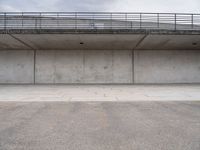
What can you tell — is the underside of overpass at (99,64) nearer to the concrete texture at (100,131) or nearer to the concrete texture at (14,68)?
the concrete texture at (14,68)

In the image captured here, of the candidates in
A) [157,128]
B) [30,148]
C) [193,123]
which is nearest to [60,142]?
[30,148]

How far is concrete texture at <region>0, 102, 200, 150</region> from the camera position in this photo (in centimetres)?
321

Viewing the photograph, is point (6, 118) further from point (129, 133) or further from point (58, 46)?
point (58, 46)

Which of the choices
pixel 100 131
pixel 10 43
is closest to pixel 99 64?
pixel 10 43

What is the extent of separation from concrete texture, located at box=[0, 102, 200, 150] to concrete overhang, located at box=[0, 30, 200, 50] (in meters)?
9.51

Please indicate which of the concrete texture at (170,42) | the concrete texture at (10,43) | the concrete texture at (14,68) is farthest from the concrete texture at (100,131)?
the concrete texture at (14,68)

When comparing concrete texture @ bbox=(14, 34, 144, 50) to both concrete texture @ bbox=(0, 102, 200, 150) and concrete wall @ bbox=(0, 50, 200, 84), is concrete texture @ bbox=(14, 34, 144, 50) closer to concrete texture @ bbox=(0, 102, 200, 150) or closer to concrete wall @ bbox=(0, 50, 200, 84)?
concrete wall @ bbox=(0, 50, 200, 84)

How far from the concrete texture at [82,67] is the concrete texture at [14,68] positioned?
0.97 m

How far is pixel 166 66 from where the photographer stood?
18.0 m

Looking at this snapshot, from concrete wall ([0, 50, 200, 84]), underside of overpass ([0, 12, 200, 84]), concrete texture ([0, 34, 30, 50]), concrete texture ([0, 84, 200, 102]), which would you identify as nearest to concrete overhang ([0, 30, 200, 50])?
concrete texture ([0, 34, 30, 50])

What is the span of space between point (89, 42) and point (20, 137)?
1299 cm

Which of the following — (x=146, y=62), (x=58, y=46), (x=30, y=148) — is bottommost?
(x=30, y=148)

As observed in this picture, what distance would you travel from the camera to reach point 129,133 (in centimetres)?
381

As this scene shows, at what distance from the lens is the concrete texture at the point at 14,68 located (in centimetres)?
1772
